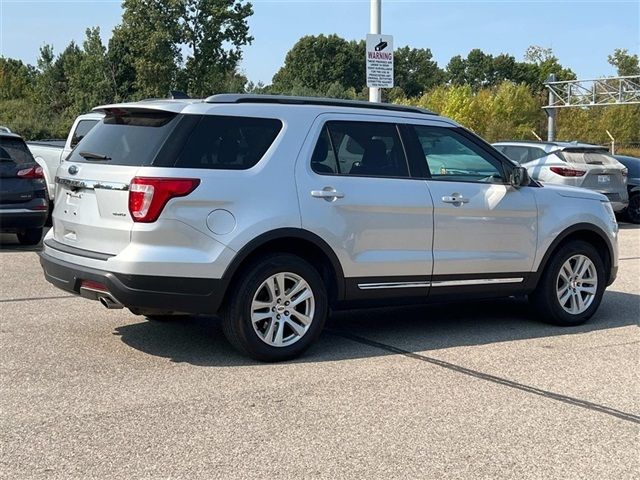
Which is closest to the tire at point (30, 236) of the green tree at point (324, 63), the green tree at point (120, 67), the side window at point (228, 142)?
the side window at point (228, 142)

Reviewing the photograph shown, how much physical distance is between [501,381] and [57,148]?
1101 cm

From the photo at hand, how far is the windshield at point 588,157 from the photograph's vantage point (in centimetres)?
1580

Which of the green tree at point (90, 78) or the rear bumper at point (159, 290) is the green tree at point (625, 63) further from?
the rear bumper at point (159, 290)

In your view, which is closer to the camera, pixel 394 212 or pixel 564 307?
pixel 394 212

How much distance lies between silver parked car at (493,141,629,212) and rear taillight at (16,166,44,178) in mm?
8336

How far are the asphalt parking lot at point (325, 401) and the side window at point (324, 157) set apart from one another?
1416mm

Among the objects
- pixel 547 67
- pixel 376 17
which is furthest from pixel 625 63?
pixel 376 17

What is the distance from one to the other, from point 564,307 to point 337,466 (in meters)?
4.11

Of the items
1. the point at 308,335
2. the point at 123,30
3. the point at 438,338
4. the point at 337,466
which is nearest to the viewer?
the point at 337,466

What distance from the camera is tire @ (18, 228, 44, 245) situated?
12031 millimetres

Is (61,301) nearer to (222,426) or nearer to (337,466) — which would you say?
(222,426)

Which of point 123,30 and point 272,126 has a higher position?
point 123,30

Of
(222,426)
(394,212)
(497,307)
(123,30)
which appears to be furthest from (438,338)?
(123,30)

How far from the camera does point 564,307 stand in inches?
296
